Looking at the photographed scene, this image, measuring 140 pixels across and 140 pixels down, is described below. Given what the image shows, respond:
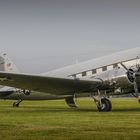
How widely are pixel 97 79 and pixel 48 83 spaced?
2.74m

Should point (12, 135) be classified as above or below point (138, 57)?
below

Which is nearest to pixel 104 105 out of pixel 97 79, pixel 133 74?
pixel 97 79

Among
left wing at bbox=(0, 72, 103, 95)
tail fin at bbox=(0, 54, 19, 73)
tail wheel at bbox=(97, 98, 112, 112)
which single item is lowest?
tail wheel at bbox=(97, 98, 112, 112)

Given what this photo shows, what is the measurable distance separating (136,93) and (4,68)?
11076mm

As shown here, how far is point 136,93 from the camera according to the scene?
2216 centimetres

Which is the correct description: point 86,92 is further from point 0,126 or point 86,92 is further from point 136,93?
point 0,126

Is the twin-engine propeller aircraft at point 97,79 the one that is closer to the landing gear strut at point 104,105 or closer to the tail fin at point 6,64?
the landing gear strut at point 104,105

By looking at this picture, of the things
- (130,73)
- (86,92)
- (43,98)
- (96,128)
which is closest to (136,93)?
(130,73)

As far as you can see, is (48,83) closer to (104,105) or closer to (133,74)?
(104,105)

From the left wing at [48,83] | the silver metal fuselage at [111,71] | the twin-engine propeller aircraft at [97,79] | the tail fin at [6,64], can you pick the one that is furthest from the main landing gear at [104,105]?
the tail fin at [6,64]

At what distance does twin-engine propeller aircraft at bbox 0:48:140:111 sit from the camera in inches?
856

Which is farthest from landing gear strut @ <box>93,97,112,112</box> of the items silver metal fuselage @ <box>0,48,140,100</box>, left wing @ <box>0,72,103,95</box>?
left wing @ <box>0,72,103,95</box>

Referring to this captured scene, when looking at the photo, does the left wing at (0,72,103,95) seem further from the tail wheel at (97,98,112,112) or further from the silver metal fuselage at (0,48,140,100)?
the tail wheel at (97,98,112,112)

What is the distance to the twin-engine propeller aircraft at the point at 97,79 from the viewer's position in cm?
2175
